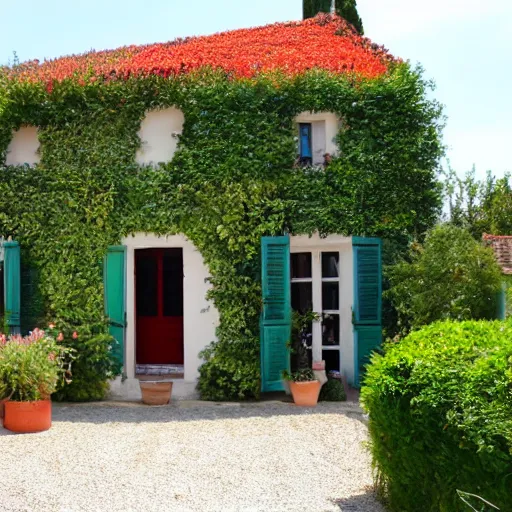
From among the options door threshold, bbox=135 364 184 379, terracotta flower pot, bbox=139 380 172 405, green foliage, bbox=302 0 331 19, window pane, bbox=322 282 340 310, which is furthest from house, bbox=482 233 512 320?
green foliage, bbox=302 0 331 19

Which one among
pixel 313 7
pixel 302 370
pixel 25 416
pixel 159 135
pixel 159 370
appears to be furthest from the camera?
pixel 313 7

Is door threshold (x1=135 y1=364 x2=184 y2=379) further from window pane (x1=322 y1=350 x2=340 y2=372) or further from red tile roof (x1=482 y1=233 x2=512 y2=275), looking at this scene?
red tile roof (x1=482 y1=233 x2=512 y2=275)

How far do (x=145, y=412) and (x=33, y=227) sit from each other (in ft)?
10.8

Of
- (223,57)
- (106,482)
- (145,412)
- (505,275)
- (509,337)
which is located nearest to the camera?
(509,337)

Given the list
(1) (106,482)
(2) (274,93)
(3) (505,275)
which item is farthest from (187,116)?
(1) (106,482)

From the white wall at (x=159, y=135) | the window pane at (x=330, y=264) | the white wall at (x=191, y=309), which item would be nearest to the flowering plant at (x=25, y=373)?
the white wall at (x=191, y=309)

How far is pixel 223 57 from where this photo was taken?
459 inches

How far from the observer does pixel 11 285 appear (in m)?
10.1

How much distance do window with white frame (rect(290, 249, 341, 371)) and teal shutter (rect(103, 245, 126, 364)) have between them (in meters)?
2.56

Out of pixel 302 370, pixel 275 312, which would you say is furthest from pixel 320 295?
pixel 302 370

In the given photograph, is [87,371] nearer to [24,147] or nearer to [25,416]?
[25,416]

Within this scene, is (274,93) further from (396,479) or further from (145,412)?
(396,479)

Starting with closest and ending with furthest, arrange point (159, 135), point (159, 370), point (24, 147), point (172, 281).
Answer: point (159, 135), point (24, 147), point (159, 370), point (172, 281)

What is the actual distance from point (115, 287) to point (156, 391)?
163cm
